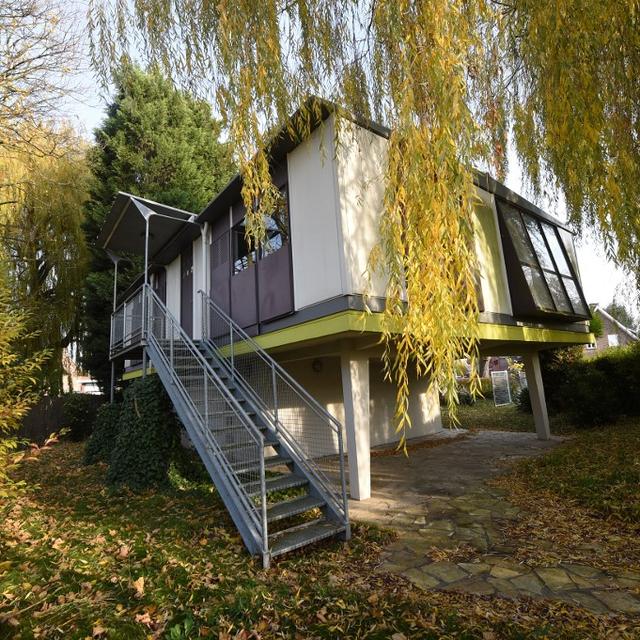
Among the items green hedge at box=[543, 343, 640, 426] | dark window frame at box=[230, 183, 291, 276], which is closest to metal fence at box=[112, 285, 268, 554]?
dark window frame at box=[230, 183, 291, 276]

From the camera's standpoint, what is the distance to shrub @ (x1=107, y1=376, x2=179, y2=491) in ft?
22.4

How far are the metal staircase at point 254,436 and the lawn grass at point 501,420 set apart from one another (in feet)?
20.2

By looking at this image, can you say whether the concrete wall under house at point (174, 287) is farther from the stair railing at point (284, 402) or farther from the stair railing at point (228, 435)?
the stair railing at point (228, 435)

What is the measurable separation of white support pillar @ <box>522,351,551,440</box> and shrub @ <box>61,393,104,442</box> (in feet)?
46.1

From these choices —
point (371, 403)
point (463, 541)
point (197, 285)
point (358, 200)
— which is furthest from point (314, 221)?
point (371, 403)

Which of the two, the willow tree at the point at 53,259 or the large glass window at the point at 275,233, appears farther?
the willow tree at the point at 53,259

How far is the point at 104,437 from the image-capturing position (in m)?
9.55

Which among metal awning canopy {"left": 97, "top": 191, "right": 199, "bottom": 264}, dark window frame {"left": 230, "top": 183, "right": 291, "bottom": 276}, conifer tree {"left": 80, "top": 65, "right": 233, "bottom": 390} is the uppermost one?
conifer tree {"left": 80, "top": 65, "right": 233, "bottom": 390}

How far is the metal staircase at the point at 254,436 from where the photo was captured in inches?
172

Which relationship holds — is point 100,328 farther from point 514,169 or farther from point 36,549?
point 514,169

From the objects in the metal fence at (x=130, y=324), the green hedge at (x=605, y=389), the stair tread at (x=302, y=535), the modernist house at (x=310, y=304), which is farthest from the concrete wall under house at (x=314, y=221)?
the green hedge at (x=605, y=389)

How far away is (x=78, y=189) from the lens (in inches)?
585

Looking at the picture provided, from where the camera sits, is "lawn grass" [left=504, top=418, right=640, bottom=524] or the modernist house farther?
the modernist house

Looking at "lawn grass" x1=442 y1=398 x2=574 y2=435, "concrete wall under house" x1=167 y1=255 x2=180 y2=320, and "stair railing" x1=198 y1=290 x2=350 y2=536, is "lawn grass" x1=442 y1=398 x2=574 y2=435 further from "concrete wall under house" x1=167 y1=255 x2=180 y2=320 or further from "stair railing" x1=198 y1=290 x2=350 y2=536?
"concrete wall under house" x1=167 y1=255 x2=180 y2=320
